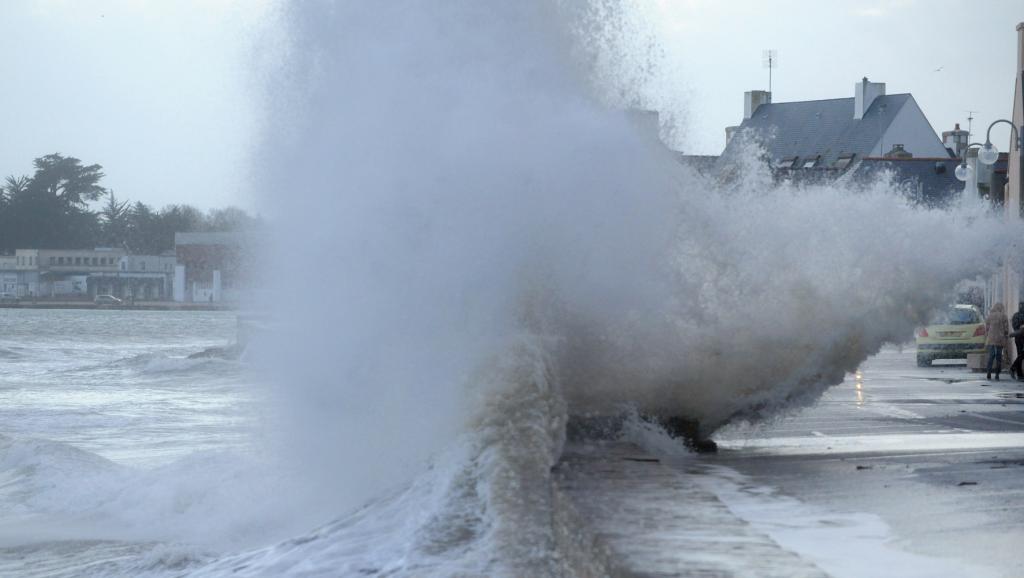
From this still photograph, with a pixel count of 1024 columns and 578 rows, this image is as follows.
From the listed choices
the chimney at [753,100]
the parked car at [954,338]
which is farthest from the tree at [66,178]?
the parked car at [954,338]

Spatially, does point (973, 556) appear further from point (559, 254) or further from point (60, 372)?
point (60, 372)

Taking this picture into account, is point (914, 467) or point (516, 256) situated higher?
point (516, 256)

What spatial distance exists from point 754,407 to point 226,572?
6293 millimetres

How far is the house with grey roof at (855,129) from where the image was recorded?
240 feet

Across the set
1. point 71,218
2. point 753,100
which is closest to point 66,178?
point 71,218

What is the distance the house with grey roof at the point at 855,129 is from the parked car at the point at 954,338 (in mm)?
37172

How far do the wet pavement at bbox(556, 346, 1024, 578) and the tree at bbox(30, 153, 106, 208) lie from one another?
493 ft

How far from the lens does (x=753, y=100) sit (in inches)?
3238

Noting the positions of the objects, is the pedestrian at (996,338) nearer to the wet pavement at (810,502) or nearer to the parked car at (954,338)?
the parked car at (954,338)

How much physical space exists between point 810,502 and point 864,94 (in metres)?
69.6

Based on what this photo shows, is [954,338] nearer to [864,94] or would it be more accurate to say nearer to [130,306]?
[864,94]

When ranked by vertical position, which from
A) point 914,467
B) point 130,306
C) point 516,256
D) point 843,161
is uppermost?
point 843,161

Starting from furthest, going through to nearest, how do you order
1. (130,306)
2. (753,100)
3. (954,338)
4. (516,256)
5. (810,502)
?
(130,306) → (753,100) → (954,338) → (516,256) → (810,502)

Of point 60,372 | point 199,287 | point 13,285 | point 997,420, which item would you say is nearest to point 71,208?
point 13,285
